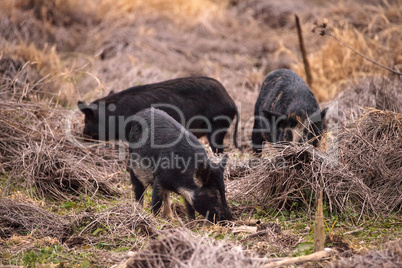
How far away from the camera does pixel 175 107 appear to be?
8.33 metres

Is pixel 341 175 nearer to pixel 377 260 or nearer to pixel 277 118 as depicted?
pixel 277 118

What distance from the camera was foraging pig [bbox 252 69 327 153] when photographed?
23.8ft

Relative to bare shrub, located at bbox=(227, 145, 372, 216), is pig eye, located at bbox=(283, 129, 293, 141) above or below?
above

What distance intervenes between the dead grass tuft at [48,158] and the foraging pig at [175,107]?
45 cm

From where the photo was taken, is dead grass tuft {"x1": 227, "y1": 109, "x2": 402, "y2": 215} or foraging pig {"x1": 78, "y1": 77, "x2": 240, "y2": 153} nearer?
dead grass tuft {"x1": 227, "y1": 109, "x2": 402, "y2": 215}

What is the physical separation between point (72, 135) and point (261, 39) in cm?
982

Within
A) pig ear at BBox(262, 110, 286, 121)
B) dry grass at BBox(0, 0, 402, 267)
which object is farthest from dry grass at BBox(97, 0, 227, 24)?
pig ear at BBox(262, 110, 286, 121)

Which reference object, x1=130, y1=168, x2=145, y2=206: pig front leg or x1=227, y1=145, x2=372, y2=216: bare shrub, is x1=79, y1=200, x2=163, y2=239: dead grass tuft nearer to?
x1=130, y1=168, x2=145, y2=206: pig front leg

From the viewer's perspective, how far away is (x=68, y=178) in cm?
729

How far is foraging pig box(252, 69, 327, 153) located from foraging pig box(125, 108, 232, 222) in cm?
148

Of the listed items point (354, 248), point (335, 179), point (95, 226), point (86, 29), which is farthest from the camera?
point (86, 29)

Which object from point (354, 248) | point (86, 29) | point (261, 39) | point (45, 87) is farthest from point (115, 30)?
point (354, 248)

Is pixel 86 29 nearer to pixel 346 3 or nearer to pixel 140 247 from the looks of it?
pixel 346 3

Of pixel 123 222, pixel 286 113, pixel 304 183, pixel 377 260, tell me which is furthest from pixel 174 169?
pixel 377 260
